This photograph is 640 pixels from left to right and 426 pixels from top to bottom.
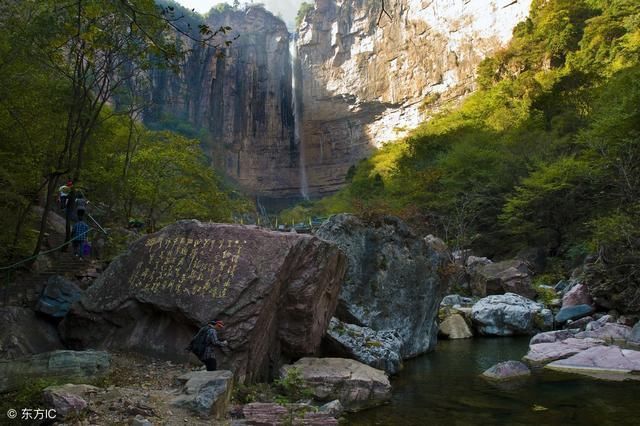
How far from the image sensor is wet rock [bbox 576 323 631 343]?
37.8ft

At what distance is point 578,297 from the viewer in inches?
598

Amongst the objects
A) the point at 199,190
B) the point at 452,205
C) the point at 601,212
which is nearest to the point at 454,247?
the point at 452,205

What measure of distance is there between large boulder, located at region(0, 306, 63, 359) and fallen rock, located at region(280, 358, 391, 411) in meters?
3.85

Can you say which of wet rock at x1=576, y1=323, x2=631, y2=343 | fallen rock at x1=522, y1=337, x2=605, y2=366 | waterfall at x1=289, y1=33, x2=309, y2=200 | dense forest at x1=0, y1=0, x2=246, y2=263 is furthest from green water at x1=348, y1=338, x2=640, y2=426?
waterfall at x1=289, y1=33, x2=309, y2=200

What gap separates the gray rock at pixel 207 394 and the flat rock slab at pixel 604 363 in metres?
6.40

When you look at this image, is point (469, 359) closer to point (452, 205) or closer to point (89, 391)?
point (89, 391)

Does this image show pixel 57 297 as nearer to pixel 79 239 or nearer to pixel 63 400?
pixel 79 239

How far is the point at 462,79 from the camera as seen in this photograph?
48.9 metres

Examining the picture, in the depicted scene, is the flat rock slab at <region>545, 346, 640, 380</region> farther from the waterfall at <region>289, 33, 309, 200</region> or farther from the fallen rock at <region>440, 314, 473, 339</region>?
the waterfall at <region>289, 33, 309, 200</region>

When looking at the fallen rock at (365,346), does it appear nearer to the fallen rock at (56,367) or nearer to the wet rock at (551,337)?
the wet rock at (551,337)

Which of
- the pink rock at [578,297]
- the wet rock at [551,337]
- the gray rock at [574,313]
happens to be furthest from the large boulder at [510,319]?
the wet rock at [551,337]

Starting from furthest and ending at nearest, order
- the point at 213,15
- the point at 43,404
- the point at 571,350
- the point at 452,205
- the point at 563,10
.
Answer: the point at 213,15, the point at 563,10, the point at 452,205, the point at 571,350, the point at 43,404

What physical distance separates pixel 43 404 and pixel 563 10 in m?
39.5

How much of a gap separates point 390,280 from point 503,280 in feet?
25.7
